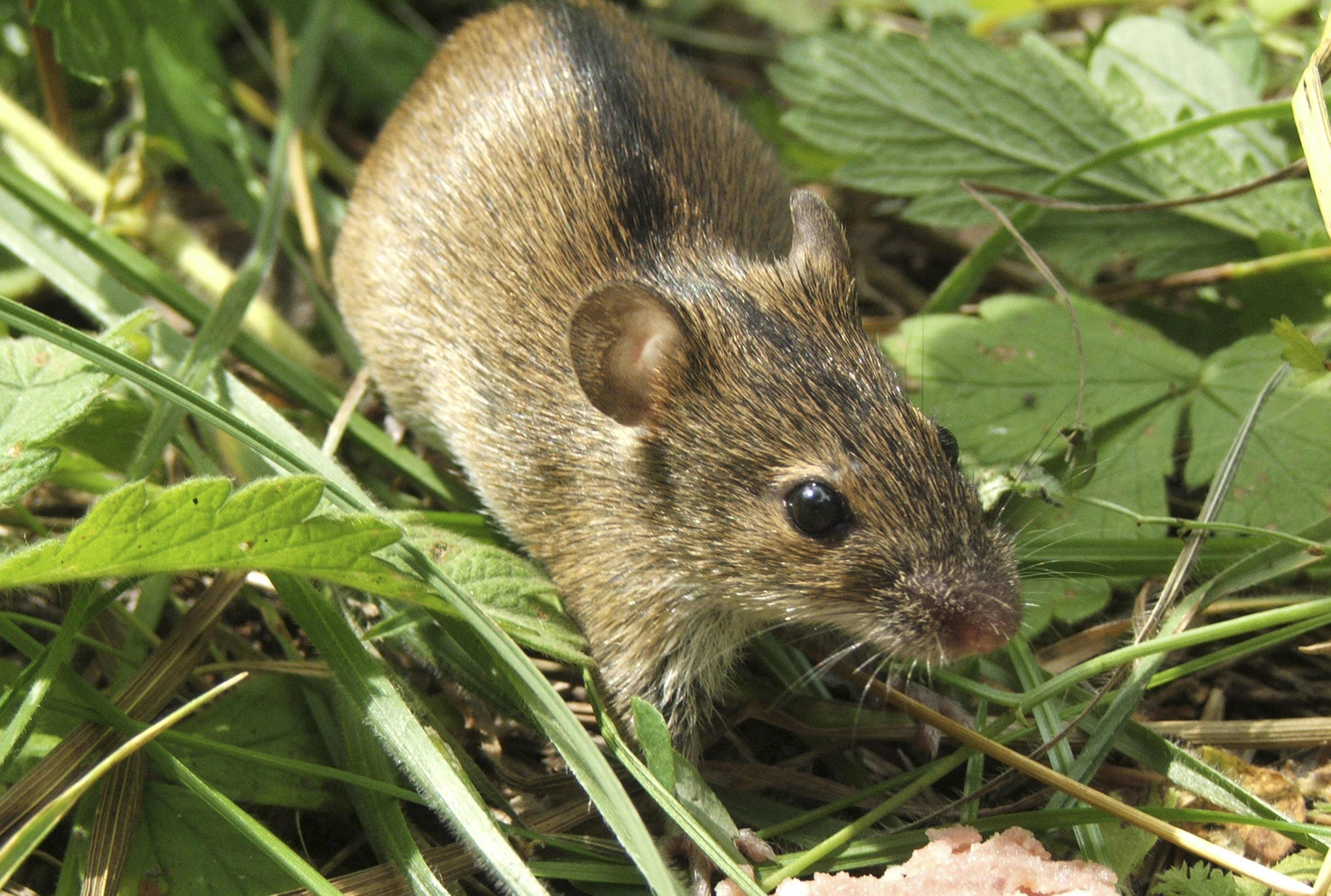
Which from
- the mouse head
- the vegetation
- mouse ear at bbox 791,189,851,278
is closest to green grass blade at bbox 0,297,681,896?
the vegetation

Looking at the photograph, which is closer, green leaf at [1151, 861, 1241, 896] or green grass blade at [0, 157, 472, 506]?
green leaf at [1151, 861, 1241, 896]

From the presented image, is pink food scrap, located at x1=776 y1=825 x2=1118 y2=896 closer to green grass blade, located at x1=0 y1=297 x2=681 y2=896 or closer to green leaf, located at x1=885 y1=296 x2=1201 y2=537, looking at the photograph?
green grass blade, located at x1=0 y1=297 x2=681 y2=896

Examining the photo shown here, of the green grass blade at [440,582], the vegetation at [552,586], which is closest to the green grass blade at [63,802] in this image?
the vegetation at [552,586]

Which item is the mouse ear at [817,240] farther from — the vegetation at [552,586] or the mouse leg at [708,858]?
the mouse leg at [708,858]

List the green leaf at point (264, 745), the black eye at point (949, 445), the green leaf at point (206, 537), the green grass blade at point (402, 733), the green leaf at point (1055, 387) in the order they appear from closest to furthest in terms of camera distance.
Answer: the green leaf at point (206, 537) → the green grass blade at point (402, 733) → the green leaf at point (264, 745) → the black eye at point (949, 445) → the green leaf at point (1055, 387)

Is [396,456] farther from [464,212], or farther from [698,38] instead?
[698,38]

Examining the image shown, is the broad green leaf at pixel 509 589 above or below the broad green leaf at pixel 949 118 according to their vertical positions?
below

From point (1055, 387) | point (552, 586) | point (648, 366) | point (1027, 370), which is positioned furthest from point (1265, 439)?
point (552, 586)

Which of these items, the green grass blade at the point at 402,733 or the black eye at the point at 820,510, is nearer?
the green grass blade at the point at 402,733
